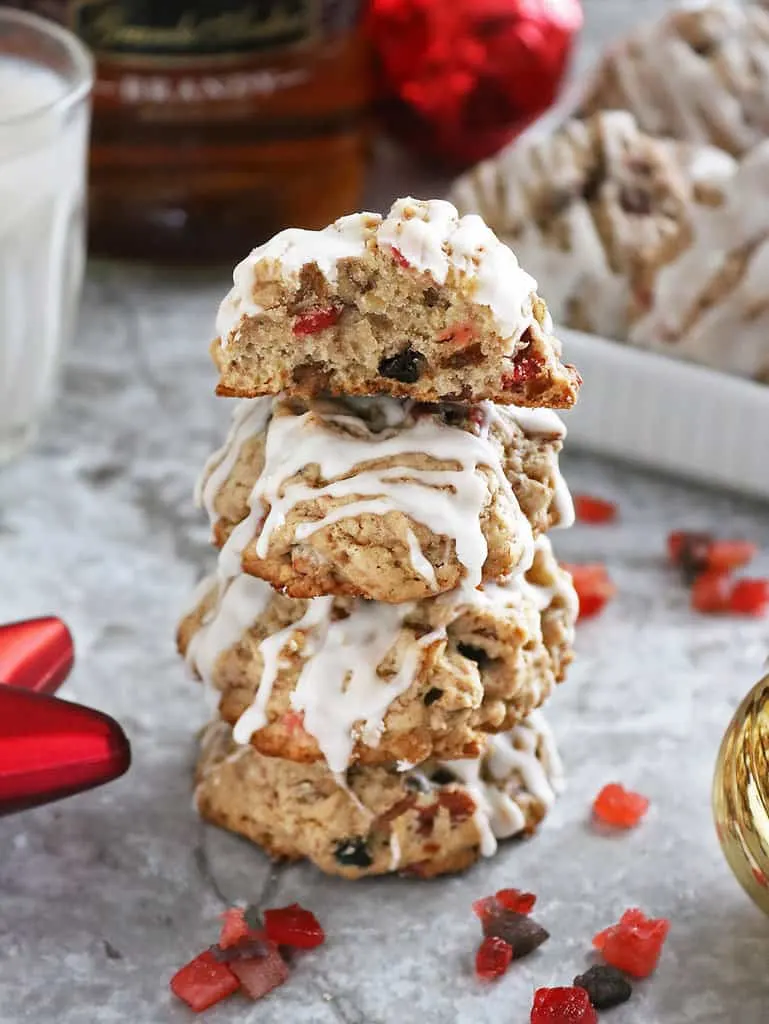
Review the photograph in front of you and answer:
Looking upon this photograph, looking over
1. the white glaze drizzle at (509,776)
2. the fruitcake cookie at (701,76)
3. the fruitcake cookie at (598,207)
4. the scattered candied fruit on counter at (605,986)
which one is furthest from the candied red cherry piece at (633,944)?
the fruitcake cookie at (701,76)

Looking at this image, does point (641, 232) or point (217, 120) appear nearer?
point (641, 232)

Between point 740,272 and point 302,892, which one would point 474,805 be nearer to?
point 302,892

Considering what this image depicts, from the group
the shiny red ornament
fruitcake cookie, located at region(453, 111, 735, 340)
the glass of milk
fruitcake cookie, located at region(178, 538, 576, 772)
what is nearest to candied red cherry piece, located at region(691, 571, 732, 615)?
fruitcake cookie, located at region(453, 111, 735, 340)

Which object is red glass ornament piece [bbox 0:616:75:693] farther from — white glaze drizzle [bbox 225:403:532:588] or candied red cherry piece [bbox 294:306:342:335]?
candied red cherry piece [bbox 294:306:342:335]

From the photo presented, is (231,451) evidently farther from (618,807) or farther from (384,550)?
(618,807)

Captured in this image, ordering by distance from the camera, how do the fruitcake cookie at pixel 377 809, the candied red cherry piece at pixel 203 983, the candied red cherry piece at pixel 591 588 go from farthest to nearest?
the candied red cherry piece at pixel 591 588 < the fruitcake cookie at pixel 377 809 < the candied red cherry piece at pixel 203 983

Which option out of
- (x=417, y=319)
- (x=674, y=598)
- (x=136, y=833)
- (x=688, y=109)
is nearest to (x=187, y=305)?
(x=688, y=109)

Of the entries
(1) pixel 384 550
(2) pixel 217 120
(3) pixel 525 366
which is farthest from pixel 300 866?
(2) pixel 217 120

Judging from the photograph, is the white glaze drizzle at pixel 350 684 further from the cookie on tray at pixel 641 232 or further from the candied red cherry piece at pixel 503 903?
the cookie on tray at pixel 641 232
